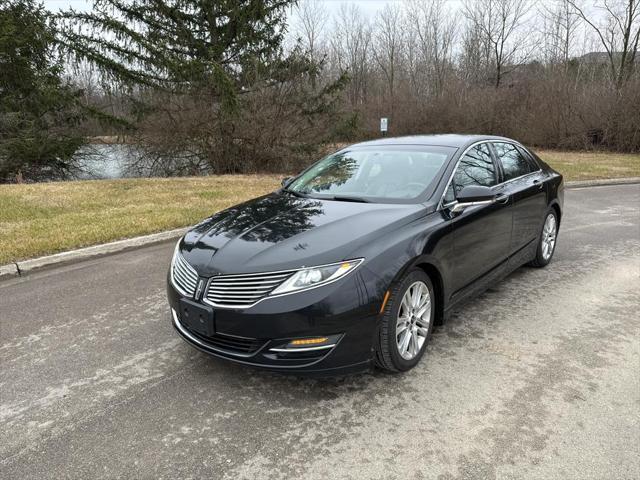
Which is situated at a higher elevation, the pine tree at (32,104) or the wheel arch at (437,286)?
the pine tree at (32,104)

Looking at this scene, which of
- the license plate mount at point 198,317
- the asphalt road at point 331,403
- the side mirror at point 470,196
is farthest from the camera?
the side mirror at point 470,196

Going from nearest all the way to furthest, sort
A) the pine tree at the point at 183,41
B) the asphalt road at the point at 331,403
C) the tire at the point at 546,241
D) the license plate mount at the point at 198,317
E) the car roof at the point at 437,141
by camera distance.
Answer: the asphalt road at the point at 331,403 < the license plate mount at the point at 198,317 < the car roof at the point at 437,141 < the tire at the point at 546,241 < the pine tree at the point at 183,41

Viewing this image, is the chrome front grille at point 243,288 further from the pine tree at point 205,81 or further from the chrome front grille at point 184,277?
the pine tree at point 205,81

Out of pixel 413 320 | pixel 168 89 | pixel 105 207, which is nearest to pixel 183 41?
pixel 168 89

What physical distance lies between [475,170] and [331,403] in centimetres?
247

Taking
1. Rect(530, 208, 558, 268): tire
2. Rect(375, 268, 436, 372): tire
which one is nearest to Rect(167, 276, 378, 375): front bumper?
Rect(375, 268, 436, 372): tire

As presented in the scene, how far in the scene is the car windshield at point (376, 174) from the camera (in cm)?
391

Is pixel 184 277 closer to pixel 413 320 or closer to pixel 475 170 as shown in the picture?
pixel 413 320

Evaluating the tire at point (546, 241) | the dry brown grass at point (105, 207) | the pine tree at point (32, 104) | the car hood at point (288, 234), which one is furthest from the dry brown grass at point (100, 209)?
the tire at point (546, 241)

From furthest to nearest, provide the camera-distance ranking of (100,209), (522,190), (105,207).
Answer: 1. (105,207)
2. (100,209)
3. (522,190)

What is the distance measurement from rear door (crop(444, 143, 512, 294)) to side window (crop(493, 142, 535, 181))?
24cm

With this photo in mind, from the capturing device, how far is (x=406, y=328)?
10.5 feet

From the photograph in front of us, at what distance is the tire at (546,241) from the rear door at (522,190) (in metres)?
0.19

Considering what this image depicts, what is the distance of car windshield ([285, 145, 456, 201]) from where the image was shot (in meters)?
3.91
